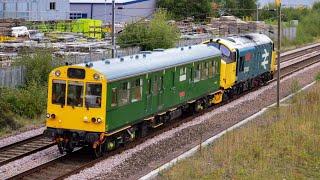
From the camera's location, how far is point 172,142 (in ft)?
66.7

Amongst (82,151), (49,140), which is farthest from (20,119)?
(82,151)

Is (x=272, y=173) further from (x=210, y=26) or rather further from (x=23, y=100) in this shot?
(x=210, y=26)

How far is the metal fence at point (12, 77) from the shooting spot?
2492cm

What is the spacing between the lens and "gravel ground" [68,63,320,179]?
16688 millimetres

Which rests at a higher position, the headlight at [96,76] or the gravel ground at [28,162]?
the headlight at [96,76]

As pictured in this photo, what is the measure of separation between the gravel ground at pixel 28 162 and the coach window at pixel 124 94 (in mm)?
2475

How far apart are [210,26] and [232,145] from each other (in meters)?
48.5

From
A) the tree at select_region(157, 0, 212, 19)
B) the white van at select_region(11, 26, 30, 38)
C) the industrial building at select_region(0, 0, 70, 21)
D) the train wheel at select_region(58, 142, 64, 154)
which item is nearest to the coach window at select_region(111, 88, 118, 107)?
the train wheel at select_region(58, 142, 64, 154)

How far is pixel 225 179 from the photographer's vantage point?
1453cm

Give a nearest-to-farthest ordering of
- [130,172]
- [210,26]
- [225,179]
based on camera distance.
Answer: [225,179]
[130,172]
[210,26]

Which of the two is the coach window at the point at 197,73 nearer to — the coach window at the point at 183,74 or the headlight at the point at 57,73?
the coach window at the point at 183,74

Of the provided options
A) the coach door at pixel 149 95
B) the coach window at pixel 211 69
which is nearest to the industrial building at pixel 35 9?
the coach window at pixel 211 69

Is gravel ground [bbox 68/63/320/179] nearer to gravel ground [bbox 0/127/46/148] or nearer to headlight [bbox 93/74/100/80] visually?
headlight [bbox 93/74/100/80]

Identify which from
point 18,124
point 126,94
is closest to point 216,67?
point 18,124
